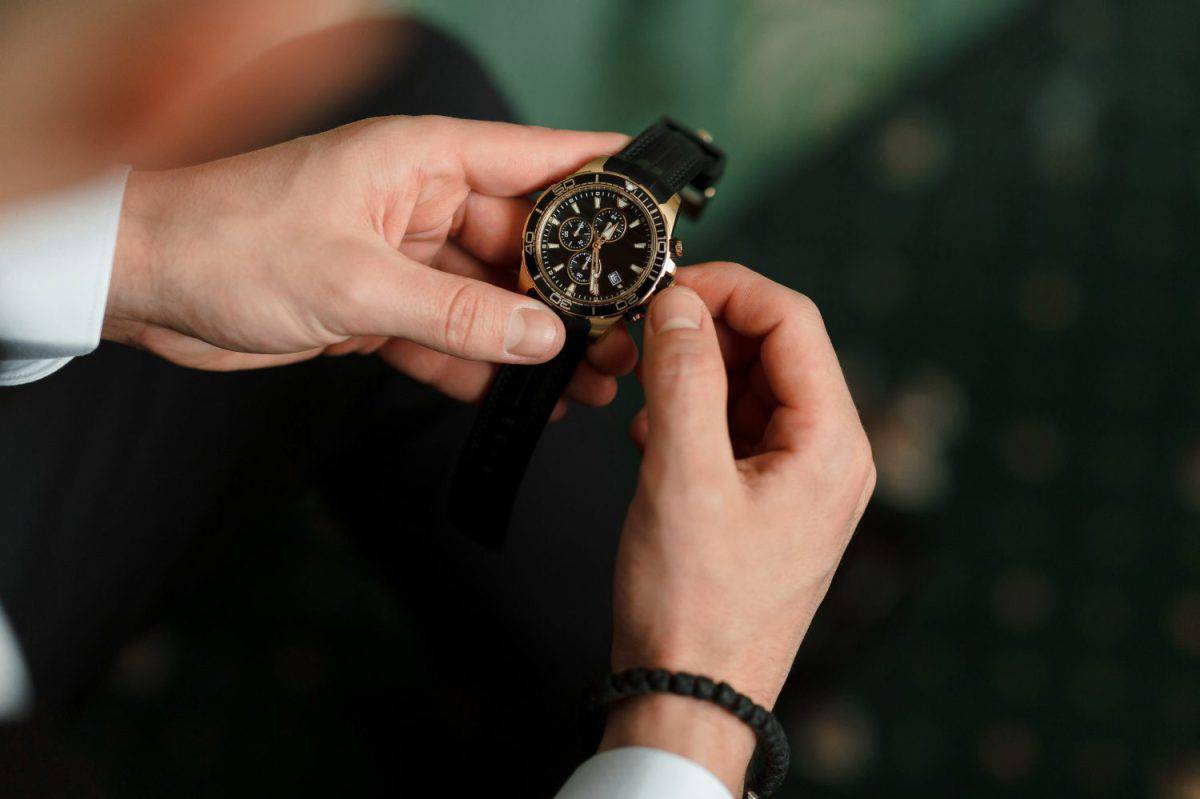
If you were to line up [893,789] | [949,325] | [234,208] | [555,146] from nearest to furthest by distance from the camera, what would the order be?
1. [234,208]
2. [555,146]
3. [893,789]
4. [949,325]

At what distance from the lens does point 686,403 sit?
0.60 m

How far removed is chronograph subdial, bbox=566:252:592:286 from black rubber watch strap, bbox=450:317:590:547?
0.20 ft

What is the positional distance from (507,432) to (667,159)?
A: 0.92 feet

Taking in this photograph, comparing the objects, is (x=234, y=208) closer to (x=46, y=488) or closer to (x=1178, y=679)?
(x=46, y=488)

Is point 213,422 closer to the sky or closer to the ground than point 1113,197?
closer to the ground

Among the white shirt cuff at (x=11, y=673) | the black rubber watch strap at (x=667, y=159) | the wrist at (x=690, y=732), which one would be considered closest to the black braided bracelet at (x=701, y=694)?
the wrist at (x=690, y=732)

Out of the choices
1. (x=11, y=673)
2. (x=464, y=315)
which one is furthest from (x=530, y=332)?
(x=11, y=673)

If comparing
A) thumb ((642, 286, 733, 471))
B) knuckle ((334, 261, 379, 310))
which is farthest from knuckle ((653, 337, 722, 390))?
knuckle ((334, 261, 379, 310))

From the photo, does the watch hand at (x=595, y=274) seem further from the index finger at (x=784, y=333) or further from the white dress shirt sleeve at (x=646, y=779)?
the white dress shirt sleeve at (x=646, y=779)

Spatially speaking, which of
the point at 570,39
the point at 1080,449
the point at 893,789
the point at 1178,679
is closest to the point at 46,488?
the point at 570,39

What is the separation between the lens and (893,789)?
1.15 m

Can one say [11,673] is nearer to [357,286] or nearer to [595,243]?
[357,286]

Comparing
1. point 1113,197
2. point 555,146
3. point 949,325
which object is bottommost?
point 949,325

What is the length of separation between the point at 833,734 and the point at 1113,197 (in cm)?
84
